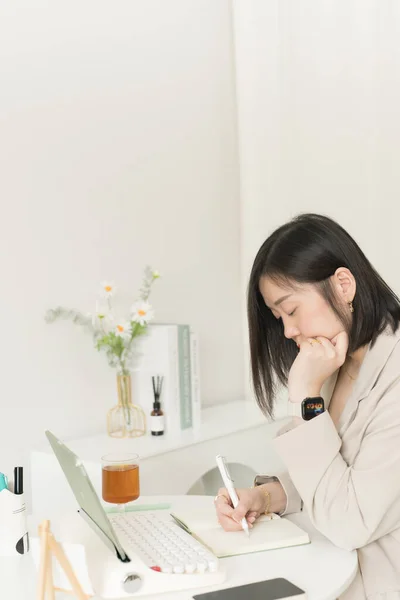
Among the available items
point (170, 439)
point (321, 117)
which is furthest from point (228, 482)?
point (321, 117)

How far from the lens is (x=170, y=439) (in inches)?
87.1

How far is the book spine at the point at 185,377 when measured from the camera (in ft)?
7.66

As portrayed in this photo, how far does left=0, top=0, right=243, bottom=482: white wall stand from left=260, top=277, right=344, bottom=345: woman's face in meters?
0.89

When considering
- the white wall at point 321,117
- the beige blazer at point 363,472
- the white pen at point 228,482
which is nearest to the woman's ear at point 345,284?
the beige blazer at point 363,472

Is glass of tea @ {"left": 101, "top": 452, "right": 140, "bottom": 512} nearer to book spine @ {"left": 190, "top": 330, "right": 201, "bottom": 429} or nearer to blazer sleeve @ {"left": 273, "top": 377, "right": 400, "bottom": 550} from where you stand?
blazer sleeve @ {"left": 273, "top": 377, "right": 400, "bottom": 550}

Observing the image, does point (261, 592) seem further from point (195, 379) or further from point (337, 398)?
point (195, 379)

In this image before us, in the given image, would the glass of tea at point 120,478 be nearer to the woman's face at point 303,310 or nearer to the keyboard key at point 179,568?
the keyboard key at point 179,568

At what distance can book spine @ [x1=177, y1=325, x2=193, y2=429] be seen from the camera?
7.66ft

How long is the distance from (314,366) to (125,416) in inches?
38.3

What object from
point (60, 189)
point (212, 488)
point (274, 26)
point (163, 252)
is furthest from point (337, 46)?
point (212, 488)

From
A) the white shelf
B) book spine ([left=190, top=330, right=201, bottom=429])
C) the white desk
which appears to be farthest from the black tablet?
book spine ([left=190, top=330, right=201, bottom=429])

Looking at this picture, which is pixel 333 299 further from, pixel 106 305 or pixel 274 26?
pixel 274 26

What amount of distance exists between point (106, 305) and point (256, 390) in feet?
2.47

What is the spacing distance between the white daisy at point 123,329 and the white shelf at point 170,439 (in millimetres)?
332
